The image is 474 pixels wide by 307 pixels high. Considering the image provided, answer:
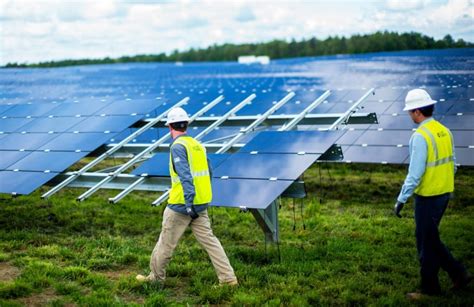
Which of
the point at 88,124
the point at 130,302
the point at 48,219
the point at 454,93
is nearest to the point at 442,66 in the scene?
the point at 454,93

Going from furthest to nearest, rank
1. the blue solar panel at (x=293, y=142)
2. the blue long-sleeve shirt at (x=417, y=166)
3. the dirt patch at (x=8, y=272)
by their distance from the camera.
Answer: the blue solar panel at (x=293, y=142) → the dirt patch at (x=8, y=272) → the blue long-sleeve shirt at (x=417, y=166)

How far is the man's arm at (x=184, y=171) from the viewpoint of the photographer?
26.3ft

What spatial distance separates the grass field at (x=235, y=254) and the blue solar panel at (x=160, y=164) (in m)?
1.27

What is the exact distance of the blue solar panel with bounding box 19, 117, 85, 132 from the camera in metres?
13.7

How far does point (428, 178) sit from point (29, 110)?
10.8 m

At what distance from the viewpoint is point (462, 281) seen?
7.72 m

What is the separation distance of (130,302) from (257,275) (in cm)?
179

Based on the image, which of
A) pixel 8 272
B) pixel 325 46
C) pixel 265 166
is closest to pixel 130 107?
pixel 265 166

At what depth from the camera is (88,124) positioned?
13531mm

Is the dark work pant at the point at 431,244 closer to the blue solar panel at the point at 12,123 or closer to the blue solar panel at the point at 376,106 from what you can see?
the blue solar panel at the point at 376,106

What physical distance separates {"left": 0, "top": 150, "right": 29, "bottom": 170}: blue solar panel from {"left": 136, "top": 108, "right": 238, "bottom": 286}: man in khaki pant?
17.3 ft

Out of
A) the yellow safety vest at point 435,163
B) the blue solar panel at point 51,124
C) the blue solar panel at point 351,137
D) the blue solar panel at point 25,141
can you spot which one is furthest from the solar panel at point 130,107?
the yellow safety vest at point 435,163

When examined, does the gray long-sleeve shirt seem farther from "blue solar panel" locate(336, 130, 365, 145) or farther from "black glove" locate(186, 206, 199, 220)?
"blue solar panel" locate(336, 130, 365, 145)

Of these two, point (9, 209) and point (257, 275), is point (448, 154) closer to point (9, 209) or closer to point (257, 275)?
point (257, 275)
